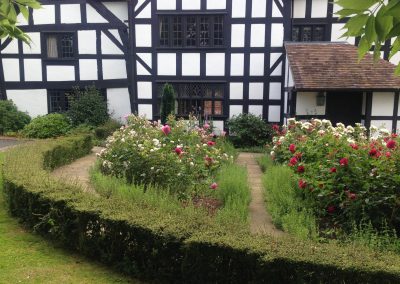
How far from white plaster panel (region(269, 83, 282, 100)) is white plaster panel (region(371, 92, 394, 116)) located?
12.2 ft

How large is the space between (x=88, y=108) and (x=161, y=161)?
11.0 metres

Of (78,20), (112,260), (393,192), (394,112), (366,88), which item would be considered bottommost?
(112,260)

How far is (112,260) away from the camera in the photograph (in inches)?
180

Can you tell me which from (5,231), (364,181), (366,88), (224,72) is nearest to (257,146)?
(224,72)

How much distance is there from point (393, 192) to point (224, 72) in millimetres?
11276

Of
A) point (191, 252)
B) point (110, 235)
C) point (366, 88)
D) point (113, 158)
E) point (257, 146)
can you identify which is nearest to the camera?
point (191, 252)

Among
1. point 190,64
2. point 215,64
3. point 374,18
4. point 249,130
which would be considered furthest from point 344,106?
point 374,18

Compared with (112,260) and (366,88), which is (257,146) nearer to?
(366,88)

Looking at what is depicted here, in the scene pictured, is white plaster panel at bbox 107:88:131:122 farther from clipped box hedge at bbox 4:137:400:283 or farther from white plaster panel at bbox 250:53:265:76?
clipped box hedge at bbox 4:137:400:283

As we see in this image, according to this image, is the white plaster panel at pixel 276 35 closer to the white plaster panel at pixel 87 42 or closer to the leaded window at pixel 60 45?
the white plaster panel at pixel 87 42

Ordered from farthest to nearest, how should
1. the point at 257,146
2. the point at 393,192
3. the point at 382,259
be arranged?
the point at 257,146 → the point at 393,192 → the point at 382,259

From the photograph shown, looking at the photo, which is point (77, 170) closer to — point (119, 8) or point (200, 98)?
point (200, 98)

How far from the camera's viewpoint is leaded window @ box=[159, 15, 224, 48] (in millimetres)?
15562

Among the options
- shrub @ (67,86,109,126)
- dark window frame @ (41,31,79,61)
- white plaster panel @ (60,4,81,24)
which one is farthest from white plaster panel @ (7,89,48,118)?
white plaster panel @ (60,4,81,24)
